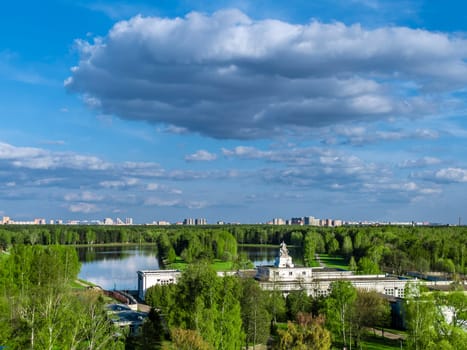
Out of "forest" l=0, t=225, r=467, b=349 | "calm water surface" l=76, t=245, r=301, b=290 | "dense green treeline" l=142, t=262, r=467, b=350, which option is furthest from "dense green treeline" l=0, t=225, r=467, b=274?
"forest" l=0, t=225, r=467, b=349

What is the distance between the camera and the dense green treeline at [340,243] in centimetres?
7431

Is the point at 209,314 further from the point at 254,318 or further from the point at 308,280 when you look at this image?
the point at 308,280

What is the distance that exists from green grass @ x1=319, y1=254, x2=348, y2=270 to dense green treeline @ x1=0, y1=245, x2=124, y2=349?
4785cm

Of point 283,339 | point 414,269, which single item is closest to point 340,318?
point 283,339

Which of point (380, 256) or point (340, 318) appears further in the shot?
point (380, 256)

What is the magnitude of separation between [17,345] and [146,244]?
4983 inches

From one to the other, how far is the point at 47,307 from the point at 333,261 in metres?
80.4

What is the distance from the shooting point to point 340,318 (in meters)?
34.4

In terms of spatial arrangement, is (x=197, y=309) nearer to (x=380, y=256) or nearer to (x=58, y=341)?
(x=58, y=341)

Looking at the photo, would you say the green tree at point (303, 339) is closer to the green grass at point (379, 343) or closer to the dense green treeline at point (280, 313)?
the dense green treeline at point (280, 313)

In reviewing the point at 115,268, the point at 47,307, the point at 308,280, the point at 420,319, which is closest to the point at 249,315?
the point at 420,319

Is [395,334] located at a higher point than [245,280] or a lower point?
lower

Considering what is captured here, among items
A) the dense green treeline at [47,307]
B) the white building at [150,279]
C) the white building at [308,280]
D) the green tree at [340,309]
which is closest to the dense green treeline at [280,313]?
the green tree at [340,309]

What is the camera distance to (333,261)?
9662cm
